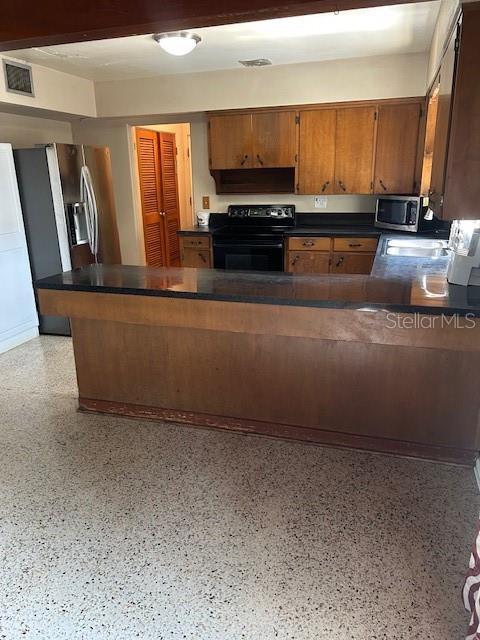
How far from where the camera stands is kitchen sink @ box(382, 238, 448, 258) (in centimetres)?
355

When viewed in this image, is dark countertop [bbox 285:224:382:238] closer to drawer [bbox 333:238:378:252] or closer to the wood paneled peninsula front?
drawer [bbox 333:238:378:252]

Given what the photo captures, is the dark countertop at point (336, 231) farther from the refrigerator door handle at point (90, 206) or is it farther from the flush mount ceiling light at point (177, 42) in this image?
the flush mount ceiling light at point (177, 42)

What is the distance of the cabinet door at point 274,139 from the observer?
4.63 metres

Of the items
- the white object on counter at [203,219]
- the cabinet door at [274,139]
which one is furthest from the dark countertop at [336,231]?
the white object on counter at [203,219]

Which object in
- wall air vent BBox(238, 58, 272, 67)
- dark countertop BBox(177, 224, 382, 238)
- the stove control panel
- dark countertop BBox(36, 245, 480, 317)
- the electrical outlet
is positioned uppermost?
wall air vent BBox(238, 58, 272, 67)

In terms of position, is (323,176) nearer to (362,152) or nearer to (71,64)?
(362,152)

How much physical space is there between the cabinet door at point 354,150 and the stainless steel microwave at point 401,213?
9.2 inches

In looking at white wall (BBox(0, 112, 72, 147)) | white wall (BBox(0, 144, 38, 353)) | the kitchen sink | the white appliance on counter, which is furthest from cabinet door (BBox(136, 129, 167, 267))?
the white appliance on counter

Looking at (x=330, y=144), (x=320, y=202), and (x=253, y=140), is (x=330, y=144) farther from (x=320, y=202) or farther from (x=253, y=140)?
(x=253, y=140)

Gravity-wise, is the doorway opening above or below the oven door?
above

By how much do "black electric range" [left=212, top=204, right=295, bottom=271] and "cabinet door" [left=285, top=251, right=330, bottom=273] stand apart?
0.36 feet

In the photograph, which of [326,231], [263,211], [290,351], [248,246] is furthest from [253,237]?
[290,351]

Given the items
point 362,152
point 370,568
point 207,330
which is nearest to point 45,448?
point 207,330

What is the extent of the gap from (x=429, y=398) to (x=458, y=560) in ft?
2.49
